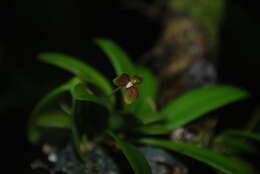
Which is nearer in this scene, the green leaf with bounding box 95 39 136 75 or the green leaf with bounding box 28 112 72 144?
the green leaf with bounding box 28 112 72 144

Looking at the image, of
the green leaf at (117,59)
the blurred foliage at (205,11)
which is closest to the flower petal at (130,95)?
the green leaf at (117,59)

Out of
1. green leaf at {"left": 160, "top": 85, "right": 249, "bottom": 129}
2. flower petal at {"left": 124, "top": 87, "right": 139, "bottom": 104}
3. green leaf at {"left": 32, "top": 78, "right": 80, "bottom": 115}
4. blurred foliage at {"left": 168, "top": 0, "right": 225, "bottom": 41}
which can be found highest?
blurred foliage at {"left": 168, "top": 0, "right": 225, "bottom": 41}

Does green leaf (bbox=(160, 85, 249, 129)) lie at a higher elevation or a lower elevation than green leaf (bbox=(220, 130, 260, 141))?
higher

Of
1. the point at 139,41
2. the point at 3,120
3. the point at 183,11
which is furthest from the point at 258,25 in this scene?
the point at 3,120

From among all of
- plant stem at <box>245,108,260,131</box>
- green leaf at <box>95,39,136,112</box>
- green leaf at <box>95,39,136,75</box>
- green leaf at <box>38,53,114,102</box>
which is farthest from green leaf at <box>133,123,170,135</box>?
plant stem at <box>245,108,260,131</box>

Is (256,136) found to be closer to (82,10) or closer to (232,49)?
(232,49)

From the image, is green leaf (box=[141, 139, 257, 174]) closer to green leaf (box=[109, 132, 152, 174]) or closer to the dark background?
green leaf (box=[109, 132, 152, 174])
